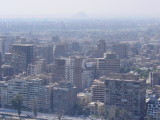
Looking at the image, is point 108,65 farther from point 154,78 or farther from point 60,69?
point 60,69

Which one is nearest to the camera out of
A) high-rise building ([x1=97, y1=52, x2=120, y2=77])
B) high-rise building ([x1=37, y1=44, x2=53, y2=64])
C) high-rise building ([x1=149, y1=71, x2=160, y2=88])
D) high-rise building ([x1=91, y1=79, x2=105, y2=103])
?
high-rise building ([x1=91, y1=79, x2=105, y2=103])

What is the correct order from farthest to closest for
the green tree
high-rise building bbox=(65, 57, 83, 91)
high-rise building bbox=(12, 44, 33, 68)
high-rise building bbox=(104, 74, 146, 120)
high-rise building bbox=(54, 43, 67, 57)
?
high-rise building bbox=(54, 43, 67, 57), high-rise building bbox=(12, 44, 33, 68), high-rise building bbox=(65, 57, 83, 91), the green tree, high-rise building bbox=(104, 74, 146, 120)

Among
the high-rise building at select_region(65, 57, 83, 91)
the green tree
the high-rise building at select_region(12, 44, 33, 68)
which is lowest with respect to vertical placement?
the green tree

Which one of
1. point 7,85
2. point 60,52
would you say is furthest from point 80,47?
point 7,85

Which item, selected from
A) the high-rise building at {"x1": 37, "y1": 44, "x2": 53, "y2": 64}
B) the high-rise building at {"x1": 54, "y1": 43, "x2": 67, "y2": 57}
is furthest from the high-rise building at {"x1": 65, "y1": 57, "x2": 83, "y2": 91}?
the high-rise building at {"x1": 54, "y1": 43, "x2": 67, "y2": 57}

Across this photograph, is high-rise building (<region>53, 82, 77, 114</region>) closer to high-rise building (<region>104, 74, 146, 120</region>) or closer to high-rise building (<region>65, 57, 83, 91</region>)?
high-rise building (<region>104, 74, 146, 120</region>)

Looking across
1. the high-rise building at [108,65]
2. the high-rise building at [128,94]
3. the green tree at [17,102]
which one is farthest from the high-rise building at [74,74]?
the high-rise building at [128,94]

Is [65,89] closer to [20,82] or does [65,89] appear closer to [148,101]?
[20,82]

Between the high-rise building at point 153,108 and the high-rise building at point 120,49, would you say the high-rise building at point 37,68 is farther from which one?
the high-rise building at point 120,49
